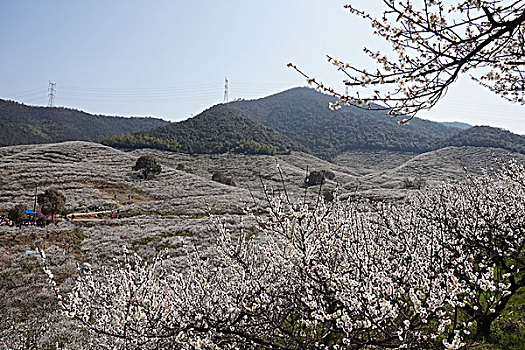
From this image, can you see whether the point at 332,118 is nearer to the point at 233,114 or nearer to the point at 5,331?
the point at 233,114

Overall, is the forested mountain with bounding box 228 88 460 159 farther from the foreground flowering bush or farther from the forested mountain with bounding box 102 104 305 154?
the foreground flowering bush

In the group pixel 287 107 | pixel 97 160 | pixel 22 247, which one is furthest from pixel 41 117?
pixel 22 247

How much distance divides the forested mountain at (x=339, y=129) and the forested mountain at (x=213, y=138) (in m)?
23.2

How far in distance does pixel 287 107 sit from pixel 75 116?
118 meters

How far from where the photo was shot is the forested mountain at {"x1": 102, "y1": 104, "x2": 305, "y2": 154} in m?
91.1

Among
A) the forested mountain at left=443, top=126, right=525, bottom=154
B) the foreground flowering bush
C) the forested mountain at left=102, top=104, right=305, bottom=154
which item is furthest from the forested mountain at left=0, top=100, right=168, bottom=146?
the forested mountain at left=443, top=126, right=525, bottom=154

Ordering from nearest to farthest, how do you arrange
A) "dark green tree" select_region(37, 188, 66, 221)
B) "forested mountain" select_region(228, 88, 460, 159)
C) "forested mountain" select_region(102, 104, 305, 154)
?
"dark green tree" select_region(37, 188, 66, 221), "forested mountain" select_region(102, 104, 305, 154), "forested mountain" select_region(228, 88, 460, 159)

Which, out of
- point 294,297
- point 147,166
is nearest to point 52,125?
point 147,166

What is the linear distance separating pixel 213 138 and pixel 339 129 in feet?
216

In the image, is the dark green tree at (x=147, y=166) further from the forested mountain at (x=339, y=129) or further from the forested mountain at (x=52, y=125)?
the forested mountain at (x=52, y=125)

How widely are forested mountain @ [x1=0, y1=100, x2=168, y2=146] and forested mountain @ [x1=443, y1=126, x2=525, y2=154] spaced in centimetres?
14560

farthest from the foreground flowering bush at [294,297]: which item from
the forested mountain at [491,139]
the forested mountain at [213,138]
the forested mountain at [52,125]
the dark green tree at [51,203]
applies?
the forested mountain at [52,125]

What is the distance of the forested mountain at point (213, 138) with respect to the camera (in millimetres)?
91062

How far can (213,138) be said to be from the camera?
100 m
